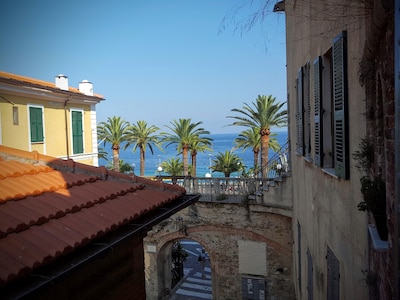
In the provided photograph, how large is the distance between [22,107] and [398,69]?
16.4 meters

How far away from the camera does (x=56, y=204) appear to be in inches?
143

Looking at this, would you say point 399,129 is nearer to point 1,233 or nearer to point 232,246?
point 1,233

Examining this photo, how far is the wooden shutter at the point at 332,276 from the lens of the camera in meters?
4.83

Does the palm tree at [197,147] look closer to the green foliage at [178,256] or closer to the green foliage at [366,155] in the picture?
the green foliage at [178,256]

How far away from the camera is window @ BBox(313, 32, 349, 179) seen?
4066 millimetres

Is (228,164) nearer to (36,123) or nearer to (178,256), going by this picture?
(178,256)

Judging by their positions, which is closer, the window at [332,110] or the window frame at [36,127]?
the window at [332,110]

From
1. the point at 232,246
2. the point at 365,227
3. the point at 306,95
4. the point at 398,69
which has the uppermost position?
the point at 306,95

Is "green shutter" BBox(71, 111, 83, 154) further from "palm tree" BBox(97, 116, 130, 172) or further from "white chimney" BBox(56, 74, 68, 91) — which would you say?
"palm tree" BBox(97, 116, 130, 172)

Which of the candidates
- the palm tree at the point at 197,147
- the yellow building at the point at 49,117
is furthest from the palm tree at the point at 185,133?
the yellow building at the point at 49,117

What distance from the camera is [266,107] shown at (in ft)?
84.1

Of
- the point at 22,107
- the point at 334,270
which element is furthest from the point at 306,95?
the point at 22,107

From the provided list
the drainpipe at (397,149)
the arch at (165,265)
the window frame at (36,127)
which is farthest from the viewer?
the arch at (165,265)

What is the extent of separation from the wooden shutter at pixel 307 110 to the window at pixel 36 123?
13.2 m
